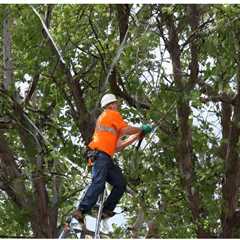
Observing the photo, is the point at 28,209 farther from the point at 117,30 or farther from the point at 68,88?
the point at 117,30

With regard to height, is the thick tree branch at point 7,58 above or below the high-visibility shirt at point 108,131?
above

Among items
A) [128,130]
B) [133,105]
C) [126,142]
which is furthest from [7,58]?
[128,130]

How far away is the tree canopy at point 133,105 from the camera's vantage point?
9211 millimetres

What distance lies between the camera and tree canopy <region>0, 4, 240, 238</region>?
9211 millimetres

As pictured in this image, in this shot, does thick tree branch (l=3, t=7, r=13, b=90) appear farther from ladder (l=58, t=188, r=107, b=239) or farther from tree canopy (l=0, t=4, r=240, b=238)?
ladder (l=58, t=188, r=107, b=239)

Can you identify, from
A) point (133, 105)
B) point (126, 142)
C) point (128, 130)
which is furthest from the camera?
point (133, 105)

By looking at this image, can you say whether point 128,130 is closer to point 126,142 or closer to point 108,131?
point 108,131

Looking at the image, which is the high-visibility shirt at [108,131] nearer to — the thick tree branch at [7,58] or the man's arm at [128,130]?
the man's arm at [128,130]

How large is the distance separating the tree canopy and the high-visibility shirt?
144 centimetres

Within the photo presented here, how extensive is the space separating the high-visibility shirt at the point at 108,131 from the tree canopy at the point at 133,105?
1.44m

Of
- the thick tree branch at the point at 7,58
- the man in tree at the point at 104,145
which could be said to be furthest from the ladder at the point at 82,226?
the thick tree branch at the point at 7,58

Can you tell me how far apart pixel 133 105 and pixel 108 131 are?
2.79m

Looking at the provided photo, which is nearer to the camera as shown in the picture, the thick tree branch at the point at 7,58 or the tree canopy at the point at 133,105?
the tree canopy at the point at 133,105

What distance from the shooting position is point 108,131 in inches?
298
